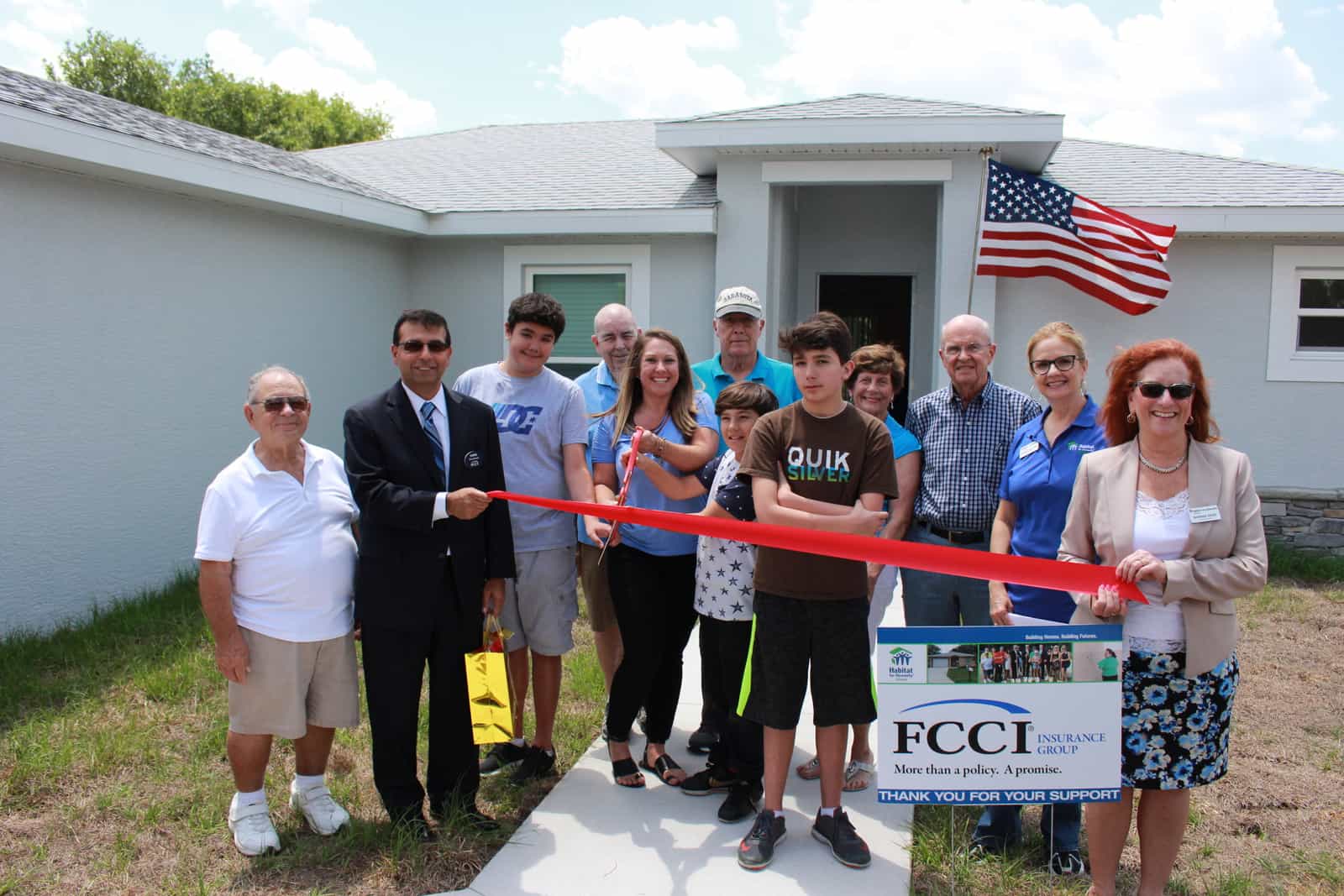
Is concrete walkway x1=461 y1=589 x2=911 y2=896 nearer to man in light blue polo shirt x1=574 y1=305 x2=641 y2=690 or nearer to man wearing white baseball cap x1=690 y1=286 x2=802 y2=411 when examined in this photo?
man in light blue polo shirt x1=574 y1=305 x2=641 y2=690

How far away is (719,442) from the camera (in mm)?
4066

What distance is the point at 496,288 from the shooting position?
1007cm

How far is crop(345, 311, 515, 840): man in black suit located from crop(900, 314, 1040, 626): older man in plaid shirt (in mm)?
1781

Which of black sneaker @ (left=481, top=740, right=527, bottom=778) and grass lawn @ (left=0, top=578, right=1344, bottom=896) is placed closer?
grass lawn @ (left=0, top=578, right=1344, bottom=896)

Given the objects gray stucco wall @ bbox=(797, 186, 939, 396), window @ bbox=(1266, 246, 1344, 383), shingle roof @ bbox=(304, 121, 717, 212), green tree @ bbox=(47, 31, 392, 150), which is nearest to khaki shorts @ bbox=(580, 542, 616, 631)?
shingle roof @ bbox=(304, 121, 717, 212)

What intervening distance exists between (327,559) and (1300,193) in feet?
33.1

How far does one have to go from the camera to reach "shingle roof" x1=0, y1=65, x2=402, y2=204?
6.13 meters

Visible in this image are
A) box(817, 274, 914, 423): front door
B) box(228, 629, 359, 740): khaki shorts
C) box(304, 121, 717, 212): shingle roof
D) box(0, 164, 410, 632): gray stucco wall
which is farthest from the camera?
box(817, 274, 914, 423): front door

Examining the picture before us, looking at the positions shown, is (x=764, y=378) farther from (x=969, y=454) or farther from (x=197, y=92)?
(x=197, y=92)

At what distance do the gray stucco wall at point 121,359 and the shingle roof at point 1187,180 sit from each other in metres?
8.24

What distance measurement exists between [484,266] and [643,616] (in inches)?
280

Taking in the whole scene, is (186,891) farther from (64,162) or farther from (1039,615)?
(64,162)

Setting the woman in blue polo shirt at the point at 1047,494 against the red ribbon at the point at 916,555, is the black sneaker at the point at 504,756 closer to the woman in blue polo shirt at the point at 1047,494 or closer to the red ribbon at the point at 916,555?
the red ribbon at the point at 916,555

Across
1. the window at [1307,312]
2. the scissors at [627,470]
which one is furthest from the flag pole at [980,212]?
the scissors at [627,470]
